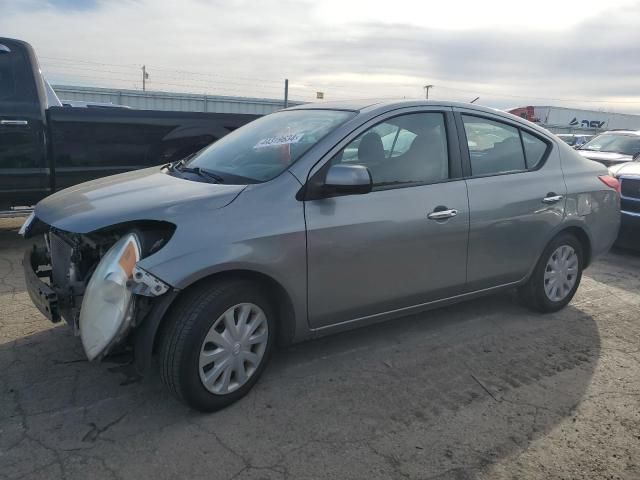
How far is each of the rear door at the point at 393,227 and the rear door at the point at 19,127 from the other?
4097 millimetres

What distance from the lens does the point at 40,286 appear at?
307 centimetres

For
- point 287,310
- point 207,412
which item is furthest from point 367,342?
point 207,412

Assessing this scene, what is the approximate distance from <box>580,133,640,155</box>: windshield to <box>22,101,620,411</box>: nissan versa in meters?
6.87

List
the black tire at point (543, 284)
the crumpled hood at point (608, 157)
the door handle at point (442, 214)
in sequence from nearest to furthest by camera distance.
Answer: the door handle at point (442, 214) < the black tire at point (543, 284) < the crumpled hood at point (608, 157)

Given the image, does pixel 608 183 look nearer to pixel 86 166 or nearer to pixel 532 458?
pixel 532 458

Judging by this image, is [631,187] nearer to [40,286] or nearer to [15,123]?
[40,286]

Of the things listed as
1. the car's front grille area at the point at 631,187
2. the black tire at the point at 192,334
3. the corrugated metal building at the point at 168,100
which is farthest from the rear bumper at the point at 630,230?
the corrugated metal building at the point at 168,100

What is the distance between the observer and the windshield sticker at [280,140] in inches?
136

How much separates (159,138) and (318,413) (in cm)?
458

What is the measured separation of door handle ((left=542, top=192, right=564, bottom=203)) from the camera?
4.21 m

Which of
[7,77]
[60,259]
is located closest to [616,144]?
[7,77]

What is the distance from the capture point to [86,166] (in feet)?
20.4

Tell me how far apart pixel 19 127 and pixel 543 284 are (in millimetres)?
5345

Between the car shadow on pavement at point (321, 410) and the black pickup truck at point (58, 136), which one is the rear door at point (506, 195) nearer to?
the car shadow on pavement at point (321, 410)
